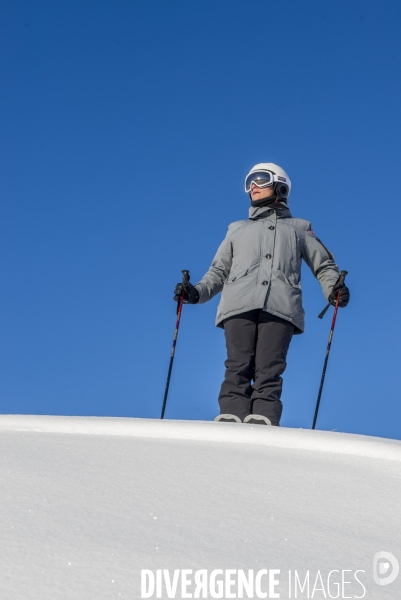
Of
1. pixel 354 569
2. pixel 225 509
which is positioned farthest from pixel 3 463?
pixel 354 569

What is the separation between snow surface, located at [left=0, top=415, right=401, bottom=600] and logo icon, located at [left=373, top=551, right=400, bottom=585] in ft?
0.07

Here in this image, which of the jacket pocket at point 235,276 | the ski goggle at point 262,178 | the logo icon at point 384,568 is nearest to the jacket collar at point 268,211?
the ski goggle at point 262,178

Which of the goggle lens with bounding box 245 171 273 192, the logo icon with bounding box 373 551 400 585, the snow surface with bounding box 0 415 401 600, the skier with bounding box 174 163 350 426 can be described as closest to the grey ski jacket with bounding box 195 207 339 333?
the skier with bounding box 174 163 350 426

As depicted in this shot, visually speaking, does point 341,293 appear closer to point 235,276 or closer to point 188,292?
point 235,276

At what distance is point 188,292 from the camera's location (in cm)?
580

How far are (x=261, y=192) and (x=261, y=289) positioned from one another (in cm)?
90

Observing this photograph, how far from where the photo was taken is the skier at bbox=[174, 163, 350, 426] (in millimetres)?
5328

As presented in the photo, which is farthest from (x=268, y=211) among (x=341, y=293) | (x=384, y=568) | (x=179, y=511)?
(x=384, y=568)

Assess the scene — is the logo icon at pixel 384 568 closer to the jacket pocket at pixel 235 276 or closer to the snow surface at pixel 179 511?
the snow surface at pixel 179 511

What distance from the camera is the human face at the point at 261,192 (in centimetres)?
582

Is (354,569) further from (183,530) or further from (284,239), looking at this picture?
(284,239)

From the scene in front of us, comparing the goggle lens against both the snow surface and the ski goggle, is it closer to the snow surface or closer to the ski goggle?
the ski goggle

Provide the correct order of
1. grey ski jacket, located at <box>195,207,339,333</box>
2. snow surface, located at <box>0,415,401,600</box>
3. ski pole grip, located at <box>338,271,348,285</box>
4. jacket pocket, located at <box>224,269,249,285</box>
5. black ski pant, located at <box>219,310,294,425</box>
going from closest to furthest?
snow surface, located at <box>0,415,401,600</box> < black ski pant, located at <box>219,310,294,425</box> < grey ski jacket, located at <box>195,207,339,333</box> < jacket pocket, located at <box>224,269,249,285</box> < ski pole grip, located at <box>338,271,348,285</box>

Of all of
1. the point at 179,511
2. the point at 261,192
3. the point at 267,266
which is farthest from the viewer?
the point at 261,192
